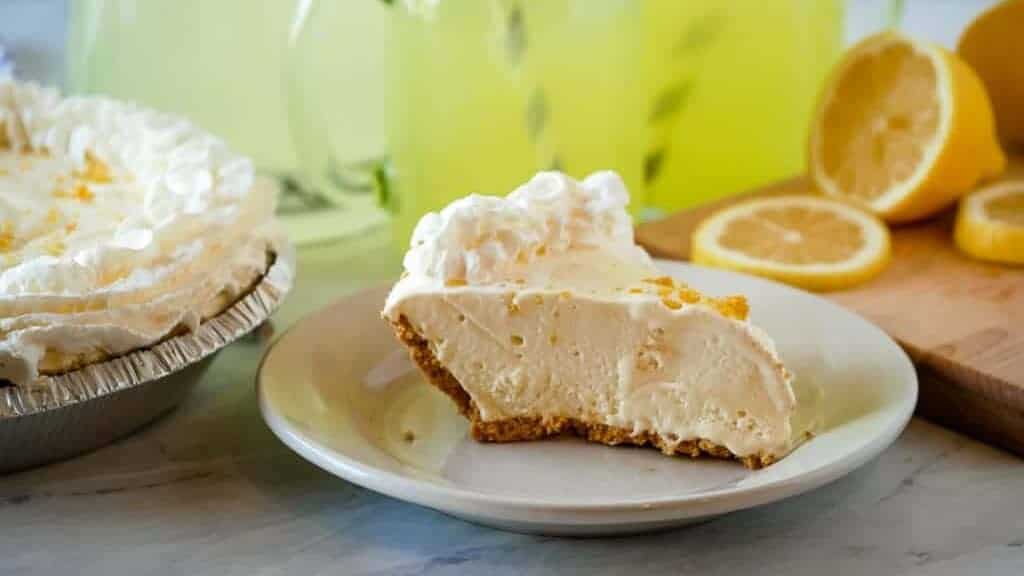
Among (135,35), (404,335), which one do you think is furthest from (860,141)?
(135,35)

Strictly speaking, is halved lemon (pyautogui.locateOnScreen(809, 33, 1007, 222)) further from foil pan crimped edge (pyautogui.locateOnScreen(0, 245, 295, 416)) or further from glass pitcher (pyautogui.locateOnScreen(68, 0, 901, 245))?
foil pan crimped edge (pyautogui.locateOnScreen(0, 245, 295, 416))

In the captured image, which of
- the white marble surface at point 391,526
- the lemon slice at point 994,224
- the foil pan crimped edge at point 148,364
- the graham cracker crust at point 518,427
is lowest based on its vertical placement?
the white marble surface at point 391,526

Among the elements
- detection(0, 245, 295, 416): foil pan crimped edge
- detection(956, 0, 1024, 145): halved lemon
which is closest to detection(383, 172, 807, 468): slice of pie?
detection(0, 245, 295, 416): foil pan crimped edge

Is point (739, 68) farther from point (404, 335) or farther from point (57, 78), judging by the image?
point (57, 78)

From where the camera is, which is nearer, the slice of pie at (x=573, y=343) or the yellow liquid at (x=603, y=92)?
the slice of pie at (x=573, y=343)

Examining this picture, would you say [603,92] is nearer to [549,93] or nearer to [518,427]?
[549,93]

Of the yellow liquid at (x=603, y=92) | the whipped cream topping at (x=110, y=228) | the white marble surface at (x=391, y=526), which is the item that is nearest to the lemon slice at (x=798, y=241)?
the yellow liquid at (x=603, y=92)

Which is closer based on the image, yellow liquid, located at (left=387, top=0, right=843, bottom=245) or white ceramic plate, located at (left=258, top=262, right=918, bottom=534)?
white ceramic plate, located at (left=258, top=262, right=918, bottom=534)

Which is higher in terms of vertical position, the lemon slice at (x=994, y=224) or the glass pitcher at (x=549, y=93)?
the glass pitcher at (x=549, y=93)

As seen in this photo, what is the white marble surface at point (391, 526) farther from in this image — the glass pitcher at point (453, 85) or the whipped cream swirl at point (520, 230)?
the glass pitcher at point (453, 85)

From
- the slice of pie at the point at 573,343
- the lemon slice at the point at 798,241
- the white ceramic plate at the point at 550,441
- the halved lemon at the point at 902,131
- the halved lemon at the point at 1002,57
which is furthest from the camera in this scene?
the halved lemon at the point at 1002,57
